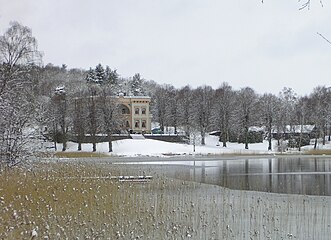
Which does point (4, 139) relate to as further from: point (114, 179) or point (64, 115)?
point (64, 115)

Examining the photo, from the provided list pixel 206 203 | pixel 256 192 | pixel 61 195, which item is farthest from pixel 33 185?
pixel 256 192

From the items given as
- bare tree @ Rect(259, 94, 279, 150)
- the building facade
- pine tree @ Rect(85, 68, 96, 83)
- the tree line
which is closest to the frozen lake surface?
the tree line

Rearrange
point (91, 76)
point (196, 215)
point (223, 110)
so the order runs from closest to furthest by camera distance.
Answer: point (196, 215), point (223, 110), point (91, 76)

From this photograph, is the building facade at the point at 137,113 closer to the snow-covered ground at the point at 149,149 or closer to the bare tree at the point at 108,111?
the bare tree at the point at 108,111

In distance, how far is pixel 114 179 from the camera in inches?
893

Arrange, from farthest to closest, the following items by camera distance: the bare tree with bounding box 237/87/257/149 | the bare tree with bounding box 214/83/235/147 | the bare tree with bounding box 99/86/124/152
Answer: the bare tree with bounding box 214/83/235/147 → the bare tree with bounding box 237/87/257/149 → the bare tree with bounding box 99/86/124/152

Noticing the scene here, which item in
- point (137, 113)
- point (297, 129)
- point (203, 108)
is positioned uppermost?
point (203, 108)

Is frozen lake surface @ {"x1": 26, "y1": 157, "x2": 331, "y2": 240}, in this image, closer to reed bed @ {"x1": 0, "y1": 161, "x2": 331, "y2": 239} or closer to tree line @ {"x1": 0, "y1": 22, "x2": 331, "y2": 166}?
reed bed @ {"x1": 0, "y1": 161, "x2": 331, "y2": 239}

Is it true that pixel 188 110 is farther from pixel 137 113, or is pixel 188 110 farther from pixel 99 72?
pixel 99 72

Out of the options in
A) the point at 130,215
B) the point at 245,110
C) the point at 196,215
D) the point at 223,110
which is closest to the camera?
the point at 130,215

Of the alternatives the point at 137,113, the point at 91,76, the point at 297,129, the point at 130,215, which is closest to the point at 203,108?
the point at 137,113

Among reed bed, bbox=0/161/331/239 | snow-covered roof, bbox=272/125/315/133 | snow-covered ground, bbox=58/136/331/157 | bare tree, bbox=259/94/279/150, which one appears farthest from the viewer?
snow-covered roof, bbox=272/125/315/133

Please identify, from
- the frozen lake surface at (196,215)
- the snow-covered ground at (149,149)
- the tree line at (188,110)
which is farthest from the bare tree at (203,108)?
the frozen lake surface at (196,215)

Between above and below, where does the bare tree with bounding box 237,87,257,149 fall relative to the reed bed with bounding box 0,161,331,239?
above
